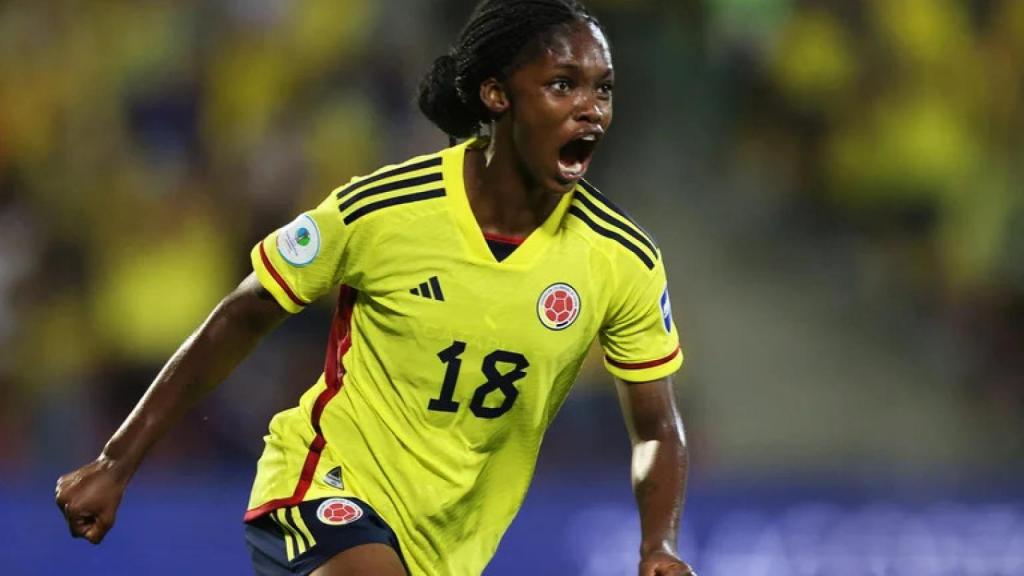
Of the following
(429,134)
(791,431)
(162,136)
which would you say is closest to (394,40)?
(429,134)

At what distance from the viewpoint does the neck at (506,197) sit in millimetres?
3771

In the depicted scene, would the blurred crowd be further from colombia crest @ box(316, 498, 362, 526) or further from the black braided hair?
colombia crest @ box(316, 498, 362, 526)

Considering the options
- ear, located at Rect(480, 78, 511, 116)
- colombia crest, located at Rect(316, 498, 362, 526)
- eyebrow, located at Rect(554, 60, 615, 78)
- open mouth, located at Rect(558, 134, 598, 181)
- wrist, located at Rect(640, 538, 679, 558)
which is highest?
eyebrow, located at Rect(554, 60, 615, 78)

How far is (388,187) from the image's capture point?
12.2ft

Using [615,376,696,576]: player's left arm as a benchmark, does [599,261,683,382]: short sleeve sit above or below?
above

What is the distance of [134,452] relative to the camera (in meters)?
3.74

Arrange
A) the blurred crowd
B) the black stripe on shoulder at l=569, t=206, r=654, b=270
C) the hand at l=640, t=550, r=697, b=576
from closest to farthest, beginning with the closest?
the hand at l=640, t=550, r=697, b=576
the black stripe on shoulder at l=569, t=206, r=654, b=270
the blurred crowd

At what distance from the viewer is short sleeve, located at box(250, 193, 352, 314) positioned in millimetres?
3705

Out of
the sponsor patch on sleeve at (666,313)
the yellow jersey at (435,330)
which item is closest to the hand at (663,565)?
the yellow jersey at (435,330)

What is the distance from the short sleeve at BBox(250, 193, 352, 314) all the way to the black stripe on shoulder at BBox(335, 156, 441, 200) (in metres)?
0.04

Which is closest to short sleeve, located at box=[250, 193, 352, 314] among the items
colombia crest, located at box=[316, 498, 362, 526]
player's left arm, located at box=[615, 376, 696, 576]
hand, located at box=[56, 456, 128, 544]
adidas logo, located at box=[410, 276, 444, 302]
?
adidas logo, located at box=[410, 276, 444, 302]

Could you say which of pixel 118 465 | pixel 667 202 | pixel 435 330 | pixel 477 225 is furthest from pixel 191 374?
pixel 667 202

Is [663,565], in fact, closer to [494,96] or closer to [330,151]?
[494,96]

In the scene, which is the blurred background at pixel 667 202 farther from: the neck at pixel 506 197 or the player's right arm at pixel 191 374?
the neck at pixel 506 197
